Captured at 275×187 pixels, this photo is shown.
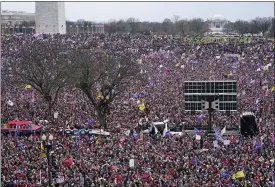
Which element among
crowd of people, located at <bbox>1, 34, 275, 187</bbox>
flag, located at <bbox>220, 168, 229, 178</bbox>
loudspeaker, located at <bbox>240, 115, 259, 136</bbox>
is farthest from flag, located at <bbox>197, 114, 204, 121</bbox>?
flag, located at <bbox>220, 168, 229, 178</bbox>

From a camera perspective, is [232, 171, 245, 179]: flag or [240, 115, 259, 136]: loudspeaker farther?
[240, 115, 259, 136]: loudspeaker

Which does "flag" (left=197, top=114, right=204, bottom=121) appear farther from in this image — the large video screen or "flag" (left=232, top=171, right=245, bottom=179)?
"flag" (left=232, top=171, right=245, bottom=179)

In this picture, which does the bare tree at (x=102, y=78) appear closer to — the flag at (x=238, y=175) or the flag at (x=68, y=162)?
the flag at (x=68, y=162)

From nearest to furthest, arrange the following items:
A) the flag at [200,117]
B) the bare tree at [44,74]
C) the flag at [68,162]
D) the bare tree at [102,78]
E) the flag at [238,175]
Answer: the flag at [238,175] → the flag at [68,162] → the flag at [200,117] → the bare tree at [102,78] → the bare tree at [44,74]

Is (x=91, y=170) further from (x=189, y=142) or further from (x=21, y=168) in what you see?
(x=189, y=142)

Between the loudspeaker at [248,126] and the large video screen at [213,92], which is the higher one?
the large video screen at [213,92]

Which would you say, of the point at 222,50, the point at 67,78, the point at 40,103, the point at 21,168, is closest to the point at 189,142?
the point at 21,168

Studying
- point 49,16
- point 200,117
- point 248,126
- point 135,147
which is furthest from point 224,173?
point 49,16

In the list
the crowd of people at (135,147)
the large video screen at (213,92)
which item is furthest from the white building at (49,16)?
the large video screen at (213,92)
